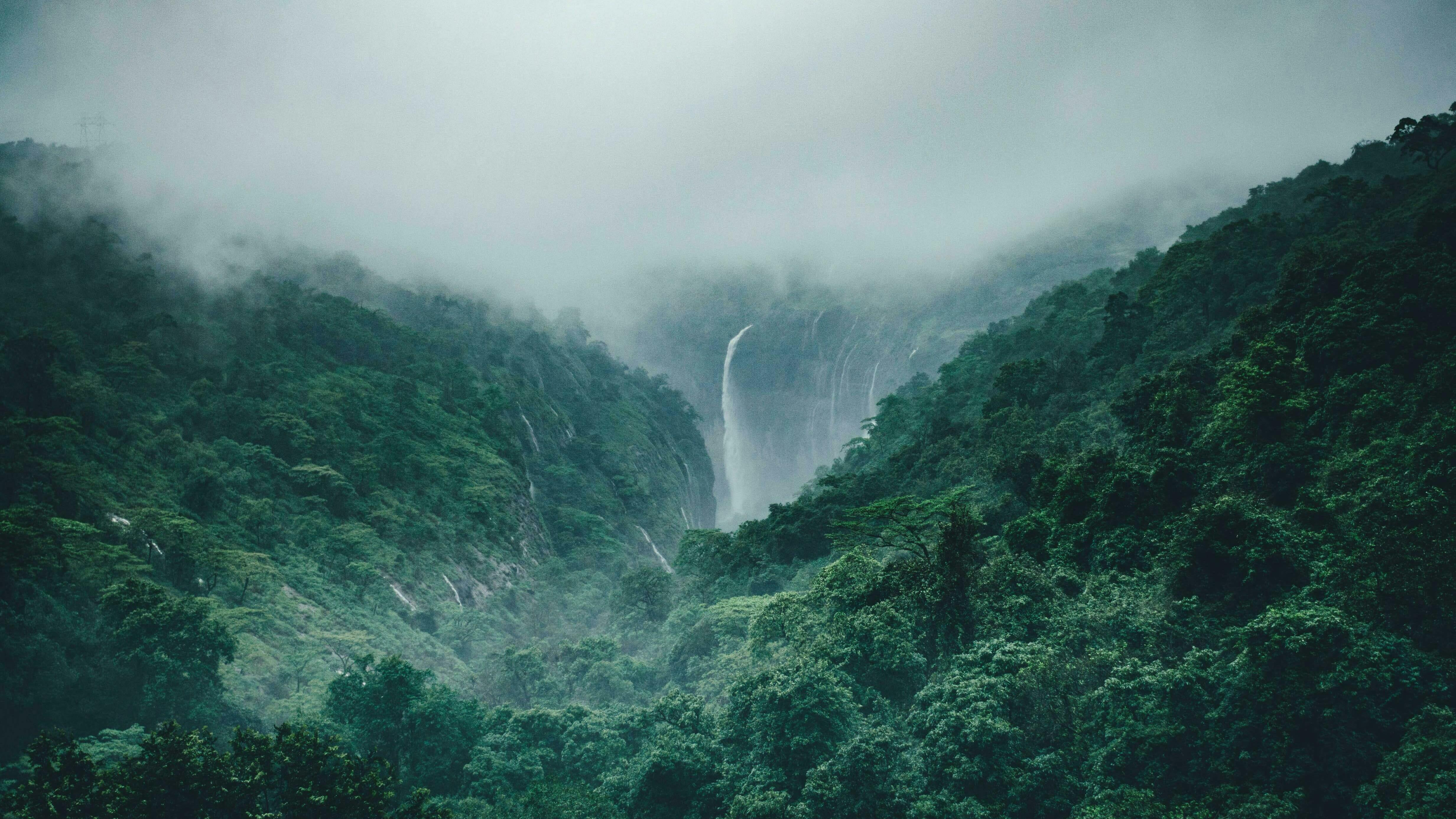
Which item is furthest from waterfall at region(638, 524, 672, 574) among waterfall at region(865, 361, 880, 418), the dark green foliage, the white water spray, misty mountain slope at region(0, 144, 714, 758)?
waterfall at region(865, 361, 880, 418)

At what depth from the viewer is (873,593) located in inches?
936

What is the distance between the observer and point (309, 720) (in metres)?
27.2

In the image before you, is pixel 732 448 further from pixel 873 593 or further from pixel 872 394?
pixel 873 593

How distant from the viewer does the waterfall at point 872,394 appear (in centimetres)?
13438

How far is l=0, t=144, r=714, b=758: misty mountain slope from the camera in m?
26.4

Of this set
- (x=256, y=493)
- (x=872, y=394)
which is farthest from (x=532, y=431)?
(x=872, y=394)

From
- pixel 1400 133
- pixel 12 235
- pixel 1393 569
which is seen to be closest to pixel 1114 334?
pixel 1400 133

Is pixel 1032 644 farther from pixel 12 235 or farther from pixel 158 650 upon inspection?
pixel 12 235

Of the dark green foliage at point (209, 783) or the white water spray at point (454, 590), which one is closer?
the dark green foliage at point (209, 783)

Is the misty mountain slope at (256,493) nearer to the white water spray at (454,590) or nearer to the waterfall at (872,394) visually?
the white water spray at (454,590)

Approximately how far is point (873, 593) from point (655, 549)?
5444cm

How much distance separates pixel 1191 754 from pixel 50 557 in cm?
3332

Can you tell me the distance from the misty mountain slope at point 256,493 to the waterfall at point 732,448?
Answer: 4791 centimetres

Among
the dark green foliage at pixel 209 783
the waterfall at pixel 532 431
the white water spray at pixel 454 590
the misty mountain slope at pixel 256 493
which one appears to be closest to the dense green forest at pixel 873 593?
the dark green foliage at pixel 209 783
